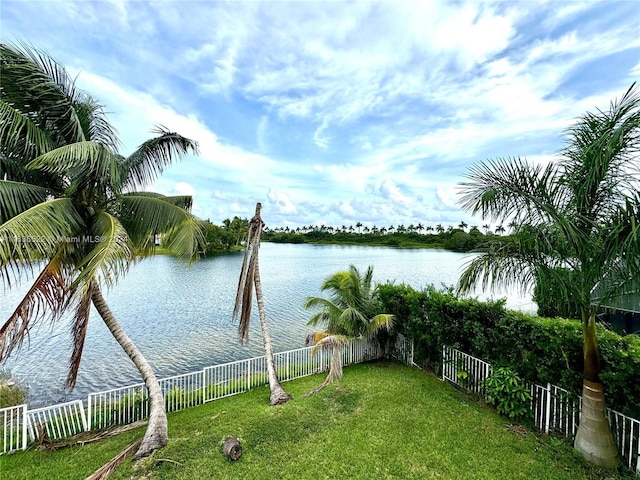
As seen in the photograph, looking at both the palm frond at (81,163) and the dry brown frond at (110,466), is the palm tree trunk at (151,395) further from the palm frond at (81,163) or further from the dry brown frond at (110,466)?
the palm frond at (81,163)

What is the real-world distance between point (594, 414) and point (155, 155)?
8.51 metres

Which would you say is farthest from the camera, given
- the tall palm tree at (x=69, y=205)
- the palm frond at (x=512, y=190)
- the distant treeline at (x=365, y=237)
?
the distant treeline at (x=365, y=237)

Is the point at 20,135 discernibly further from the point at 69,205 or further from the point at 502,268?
the point at 502,268

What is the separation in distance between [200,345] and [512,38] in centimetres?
1483

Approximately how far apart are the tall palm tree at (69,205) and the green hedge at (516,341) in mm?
6149

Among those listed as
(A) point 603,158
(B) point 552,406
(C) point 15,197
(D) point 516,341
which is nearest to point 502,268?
(A) point 603,158

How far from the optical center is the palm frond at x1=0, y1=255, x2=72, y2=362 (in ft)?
12.1

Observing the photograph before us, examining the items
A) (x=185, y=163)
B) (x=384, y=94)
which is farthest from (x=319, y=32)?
(x=185, y=163)

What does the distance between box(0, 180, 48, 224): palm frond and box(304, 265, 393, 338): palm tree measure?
22.7 ft

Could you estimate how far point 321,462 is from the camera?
14.2 ft

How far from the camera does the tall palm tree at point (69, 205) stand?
3701 mm

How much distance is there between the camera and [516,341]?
5.56 metres

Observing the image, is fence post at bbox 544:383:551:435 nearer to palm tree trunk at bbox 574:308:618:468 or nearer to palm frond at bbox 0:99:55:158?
palm tree trunk at bbox 574:308:618:468

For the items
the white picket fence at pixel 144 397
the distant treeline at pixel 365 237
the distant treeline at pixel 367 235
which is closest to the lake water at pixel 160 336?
the white picket fence at pixel 144 397
